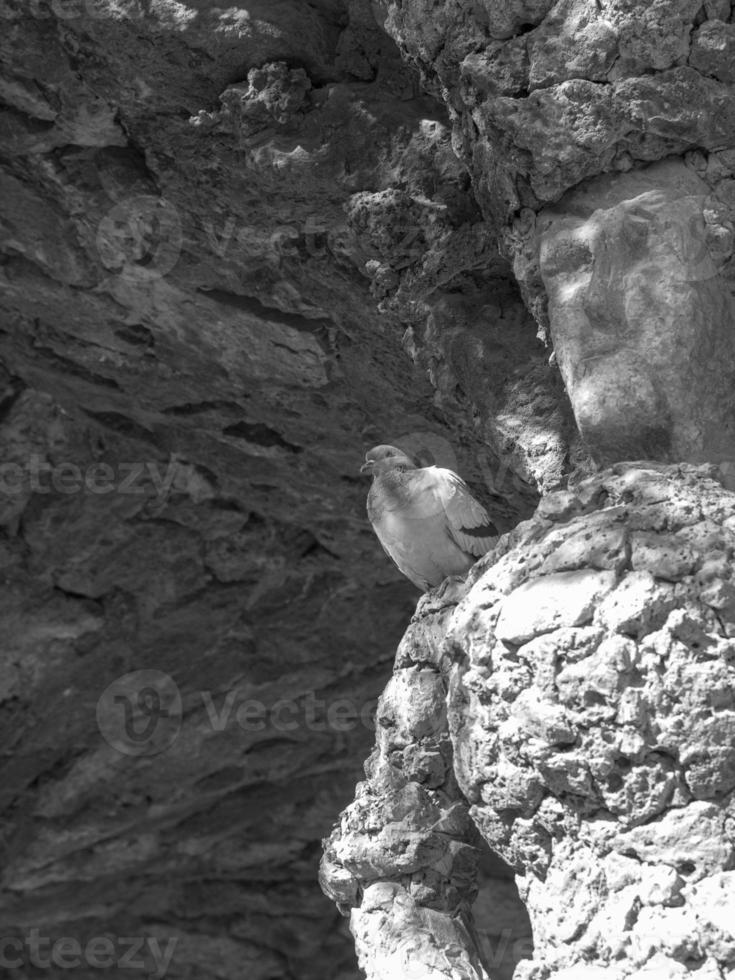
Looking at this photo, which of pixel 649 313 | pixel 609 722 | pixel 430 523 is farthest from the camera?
pixel 430 523

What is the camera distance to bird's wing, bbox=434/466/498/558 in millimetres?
2898

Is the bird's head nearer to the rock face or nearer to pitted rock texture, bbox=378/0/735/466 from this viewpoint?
the rock face

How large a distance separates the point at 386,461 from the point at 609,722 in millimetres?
1132

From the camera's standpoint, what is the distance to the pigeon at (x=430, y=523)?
2.91m

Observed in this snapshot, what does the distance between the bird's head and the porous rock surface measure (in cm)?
59

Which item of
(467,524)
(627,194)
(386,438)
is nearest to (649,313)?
(627,194)

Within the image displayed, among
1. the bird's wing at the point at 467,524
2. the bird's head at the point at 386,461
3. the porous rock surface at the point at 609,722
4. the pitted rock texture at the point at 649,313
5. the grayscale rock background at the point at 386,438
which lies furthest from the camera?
the bird's head at the point at 386,461

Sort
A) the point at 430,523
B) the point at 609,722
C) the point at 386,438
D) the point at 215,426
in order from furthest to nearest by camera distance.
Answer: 1. the point at 215,426
2. the point at 386,438
3. the point at 430,523
4. the point at 609,722

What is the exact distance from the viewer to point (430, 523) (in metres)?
2.91

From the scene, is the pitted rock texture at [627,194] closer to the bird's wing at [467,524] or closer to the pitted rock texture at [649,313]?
the pitted rock texture at [649,313]

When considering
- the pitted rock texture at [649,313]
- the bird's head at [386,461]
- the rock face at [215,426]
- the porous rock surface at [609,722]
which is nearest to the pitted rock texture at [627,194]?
the pitted rock texture at [649,313]

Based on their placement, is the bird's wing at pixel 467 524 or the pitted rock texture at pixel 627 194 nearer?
the pitted rock texture at pixel 627 194

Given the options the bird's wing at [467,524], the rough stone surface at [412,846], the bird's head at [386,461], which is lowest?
the rough stone surface at [412,846]

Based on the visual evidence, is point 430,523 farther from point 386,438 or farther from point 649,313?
point 386,438
